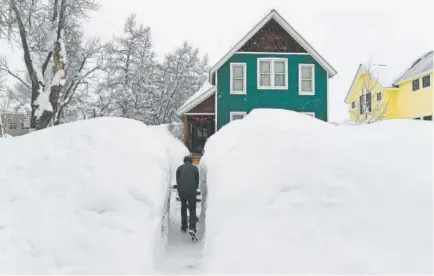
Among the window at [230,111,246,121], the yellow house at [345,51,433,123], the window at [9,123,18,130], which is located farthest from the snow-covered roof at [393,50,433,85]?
the window at [9,123,18,130]

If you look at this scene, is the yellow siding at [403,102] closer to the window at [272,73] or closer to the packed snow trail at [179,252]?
the window at [272,73]

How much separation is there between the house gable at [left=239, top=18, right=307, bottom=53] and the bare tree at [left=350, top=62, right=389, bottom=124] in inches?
480

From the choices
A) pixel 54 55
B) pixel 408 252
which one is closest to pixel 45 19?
pixel 54 55

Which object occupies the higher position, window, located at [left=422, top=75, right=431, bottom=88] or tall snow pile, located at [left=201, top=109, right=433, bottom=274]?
window, located at [left=422, top=75, right=431, bottom=88]

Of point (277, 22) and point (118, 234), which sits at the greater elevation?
point (277, 22)

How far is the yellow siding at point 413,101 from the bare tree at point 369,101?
3.66ft

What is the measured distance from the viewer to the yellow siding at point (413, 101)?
27.8 m

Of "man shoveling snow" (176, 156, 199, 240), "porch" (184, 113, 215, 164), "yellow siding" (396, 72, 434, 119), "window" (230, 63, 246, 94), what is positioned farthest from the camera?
"yellow siding" (396, 72, 434, 119)

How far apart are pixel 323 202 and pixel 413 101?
26.4m

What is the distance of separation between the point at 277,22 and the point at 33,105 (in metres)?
12.9

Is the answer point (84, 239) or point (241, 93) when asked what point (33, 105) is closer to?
point (241, 93)

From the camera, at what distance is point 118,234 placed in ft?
21.4

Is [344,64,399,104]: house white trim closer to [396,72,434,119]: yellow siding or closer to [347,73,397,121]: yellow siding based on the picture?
[347,73,397,121]: yellow siding

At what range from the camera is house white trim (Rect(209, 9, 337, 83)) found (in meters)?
21.2
